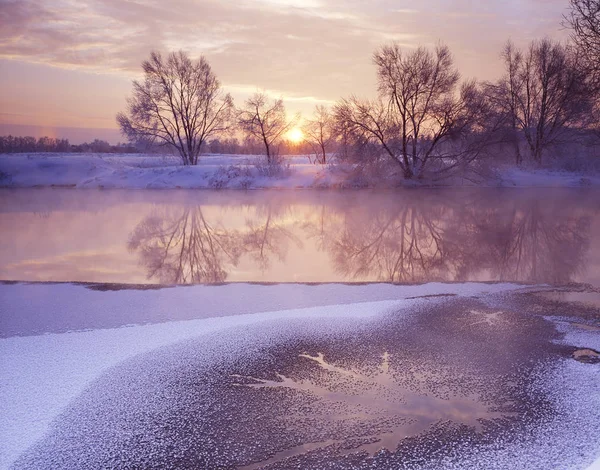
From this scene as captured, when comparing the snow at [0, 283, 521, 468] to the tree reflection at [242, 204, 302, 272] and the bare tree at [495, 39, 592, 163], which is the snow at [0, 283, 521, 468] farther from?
the bare tree at [495, 39, 592, 163]

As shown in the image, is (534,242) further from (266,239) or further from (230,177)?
(230,177)

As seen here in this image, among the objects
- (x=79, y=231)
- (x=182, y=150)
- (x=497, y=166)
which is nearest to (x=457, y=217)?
(x=79, y=231)

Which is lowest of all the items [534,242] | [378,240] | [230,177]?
[534,242]

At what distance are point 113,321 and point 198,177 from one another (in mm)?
28635

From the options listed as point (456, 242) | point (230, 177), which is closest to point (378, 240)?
point (456, 242)

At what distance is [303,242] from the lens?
41.0ft

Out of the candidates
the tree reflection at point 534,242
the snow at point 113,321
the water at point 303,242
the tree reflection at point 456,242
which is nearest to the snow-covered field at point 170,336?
the snow at point 113,321

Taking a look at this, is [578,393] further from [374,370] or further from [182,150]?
[182,150]

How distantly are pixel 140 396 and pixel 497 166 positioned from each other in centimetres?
3273

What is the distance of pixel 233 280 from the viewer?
337 inches

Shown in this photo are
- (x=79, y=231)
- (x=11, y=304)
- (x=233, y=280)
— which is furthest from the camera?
(x=79, y=231)

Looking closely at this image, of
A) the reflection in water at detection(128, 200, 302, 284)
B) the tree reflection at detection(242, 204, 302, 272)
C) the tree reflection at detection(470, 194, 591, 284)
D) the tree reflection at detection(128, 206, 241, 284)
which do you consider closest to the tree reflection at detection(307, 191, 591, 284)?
the tree reflection at detection(470, 194, 591, 284)

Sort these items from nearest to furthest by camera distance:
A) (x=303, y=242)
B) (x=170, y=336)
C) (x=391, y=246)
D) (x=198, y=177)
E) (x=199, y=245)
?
(x=170, y=336) → (x=391, y=246) → (x=199, y=245) → (x=303, y=242) → (x=198, y=177)

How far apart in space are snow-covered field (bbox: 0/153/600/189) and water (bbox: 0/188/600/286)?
33.7 ft
